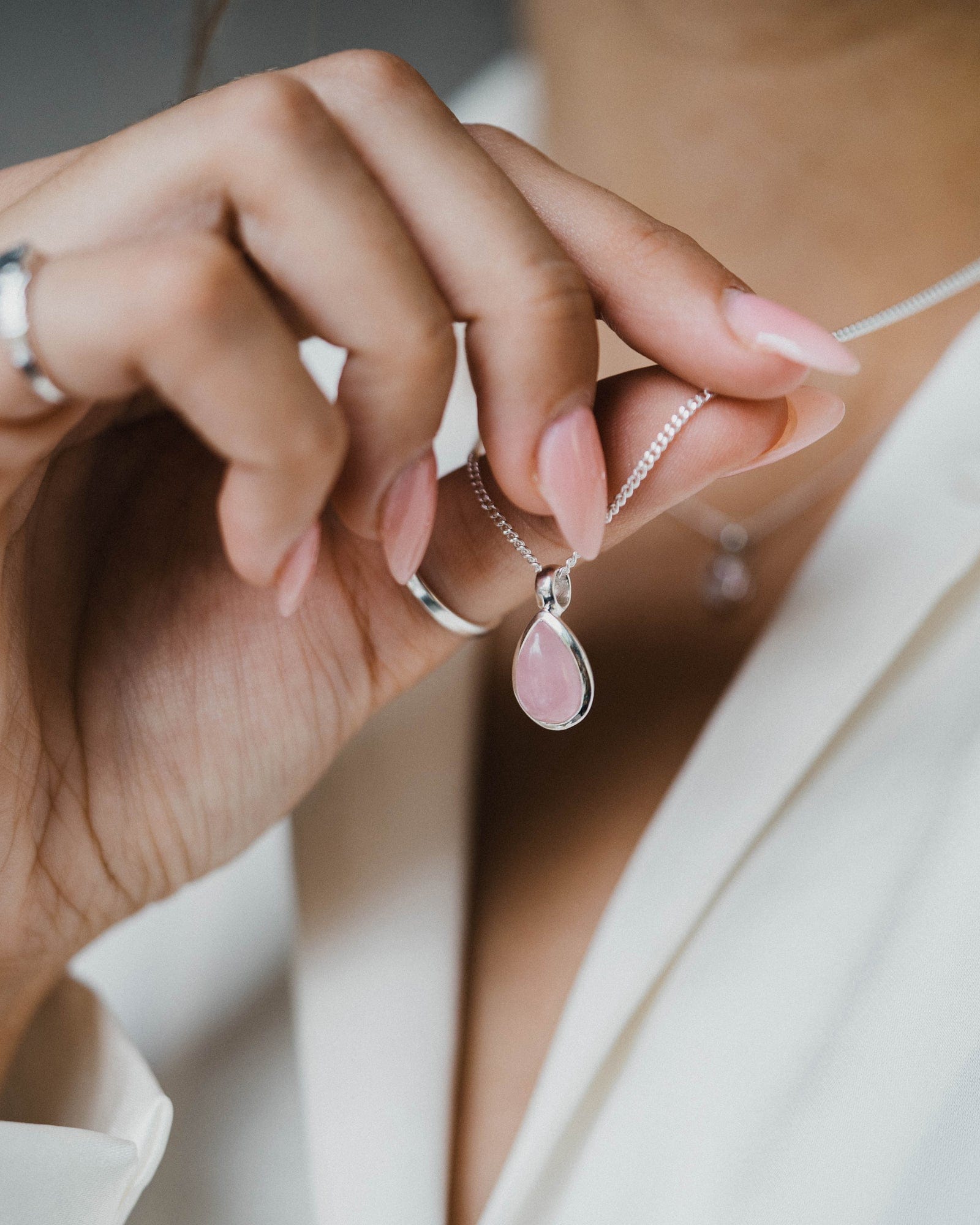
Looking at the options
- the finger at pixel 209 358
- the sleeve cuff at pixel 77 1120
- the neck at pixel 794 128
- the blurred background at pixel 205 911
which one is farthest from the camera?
the neck at pixel 794 128

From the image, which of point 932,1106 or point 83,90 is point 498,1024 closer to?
point 932,1106

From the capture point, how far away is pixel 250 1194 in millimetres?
996

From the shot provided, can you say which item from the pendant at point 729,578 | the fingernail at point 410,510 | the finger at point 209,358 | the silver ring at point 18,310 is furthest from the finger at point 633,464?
the pendant at point 729,578

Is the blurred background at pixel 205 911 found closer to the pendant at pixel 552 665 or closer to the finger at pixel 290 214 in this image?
the pendant at pixel 552 665

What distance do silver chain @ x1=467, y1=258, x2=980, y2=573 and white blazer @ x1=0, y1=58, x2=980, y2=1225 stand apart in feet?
0.90

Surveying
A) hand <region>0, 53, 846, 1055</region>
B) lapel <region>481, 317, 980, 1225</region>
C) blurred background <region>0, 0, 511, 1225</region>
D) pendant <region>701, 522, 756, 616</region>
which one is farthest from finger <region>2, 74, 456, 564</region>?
pendant <region>701, 522, 756, 616</region>

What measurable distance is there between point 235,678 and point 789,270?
103 centimetres

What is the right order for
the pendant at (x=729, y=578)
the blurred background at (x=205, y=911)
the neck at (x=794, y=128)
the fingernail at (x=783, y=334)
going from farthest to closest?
the pendant at (x=729, y=578) → the neck at (x=794, y=128) → the blurred background at (x=205, y=911) → the fingernail at (x=783, y=334)

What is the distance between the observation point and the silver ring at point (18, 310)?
1.71 ft

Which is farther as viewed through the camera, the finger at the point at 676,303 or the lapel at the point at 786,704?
the lapel at the point at 786,704

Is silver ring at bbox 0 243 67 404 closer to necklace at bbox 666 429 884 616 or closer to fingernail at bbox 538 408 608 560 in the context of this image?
fingernail at bbox 538 408 608 560

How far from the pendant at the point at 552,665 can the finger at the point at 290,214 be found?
0.24 m

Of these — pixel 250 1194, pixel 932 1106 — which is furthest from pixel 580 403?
pixel 250 1194

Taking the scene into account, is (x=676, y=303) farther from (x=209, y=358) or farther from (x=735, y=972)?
(x=735, y=972)
